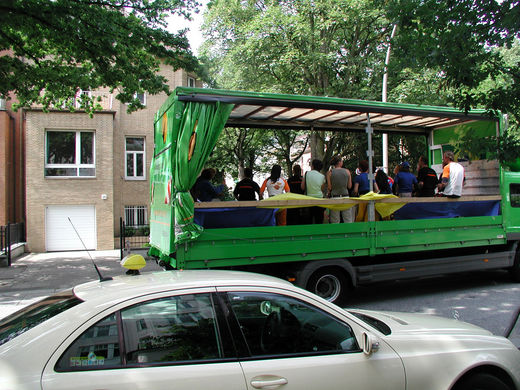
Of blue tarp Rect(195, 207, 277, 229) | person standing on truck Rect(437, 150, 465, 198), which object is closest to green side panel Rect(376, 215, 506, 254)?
person standing on truck Rect(437, 150, 465, 198)

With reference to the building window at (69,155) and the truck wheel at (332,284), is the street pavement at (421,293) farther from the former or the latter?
the building window at (69,155)

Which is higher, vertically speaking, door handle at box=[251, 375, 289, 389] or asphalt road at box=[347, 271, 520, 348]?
door handle at box=[251, 375, 289, 389]

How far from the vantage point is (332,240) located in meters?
6.85

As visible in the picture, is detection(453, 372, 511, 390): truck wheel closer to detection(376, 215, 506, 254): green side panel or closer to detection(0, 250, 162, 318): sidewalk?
detection(376, 215, 506, 254): green side panel

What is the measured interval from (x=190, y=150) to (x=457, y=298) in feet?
18.2

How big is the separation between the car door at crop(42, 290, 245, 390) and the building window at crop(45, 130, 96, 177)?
16241 mm

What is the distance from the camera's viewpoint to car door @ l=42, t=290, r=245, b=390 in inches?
88.6

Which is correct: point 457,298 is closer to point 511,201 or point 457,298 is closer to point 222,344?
point 511,201

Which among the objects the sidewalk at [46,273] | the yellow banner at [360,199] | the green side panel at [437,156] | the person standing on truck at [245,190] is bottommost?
the sidewalk at [46,273]

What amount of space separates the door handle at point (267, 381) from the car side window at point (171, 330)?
27cm

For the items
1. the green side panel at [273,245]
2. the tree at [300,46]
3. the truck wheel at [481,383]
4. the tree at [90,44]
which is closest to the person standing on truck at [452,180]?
the green side panel at [273,245]

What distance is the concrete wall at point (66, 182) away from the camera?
1666 cm

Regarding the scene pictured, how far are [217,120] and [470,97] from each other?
3.38 meters

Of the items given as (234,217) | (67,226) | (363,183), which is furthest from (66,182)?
(363,183)
